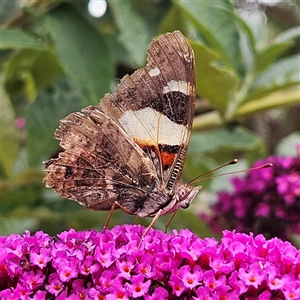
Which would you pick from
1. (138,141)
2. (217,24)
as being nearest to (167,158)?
(138,141)

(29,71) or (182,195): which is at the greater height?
(29,71)

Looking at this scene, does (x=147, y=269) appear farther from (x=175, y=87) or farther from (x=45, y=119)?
(x=45, y=119)

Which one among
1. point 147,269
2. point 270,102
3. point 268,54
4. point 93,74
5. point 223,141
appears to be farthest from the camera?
point 223,141

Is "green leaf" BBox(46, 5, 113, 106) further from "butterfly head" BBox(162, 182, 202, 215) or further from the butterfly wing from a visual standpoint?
"butterfly head" BBox(162, 182, 202, 215)

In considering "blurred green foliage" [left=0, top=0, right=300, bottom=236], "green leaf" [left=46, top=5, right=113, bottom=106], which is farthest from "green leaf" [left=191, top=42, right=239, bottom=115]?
"green leaf" [left=46, top=5, right=113, bottom=106]

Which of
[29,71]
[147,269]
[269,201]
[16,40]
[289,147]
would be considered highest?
[16,40]

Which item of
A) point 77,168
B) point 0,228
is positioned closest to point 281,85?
point 77,168

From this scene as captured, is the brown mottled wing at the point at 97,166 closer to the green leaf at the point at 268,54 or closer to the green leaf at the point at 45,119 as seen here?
the green leaf at the point at 45,119
